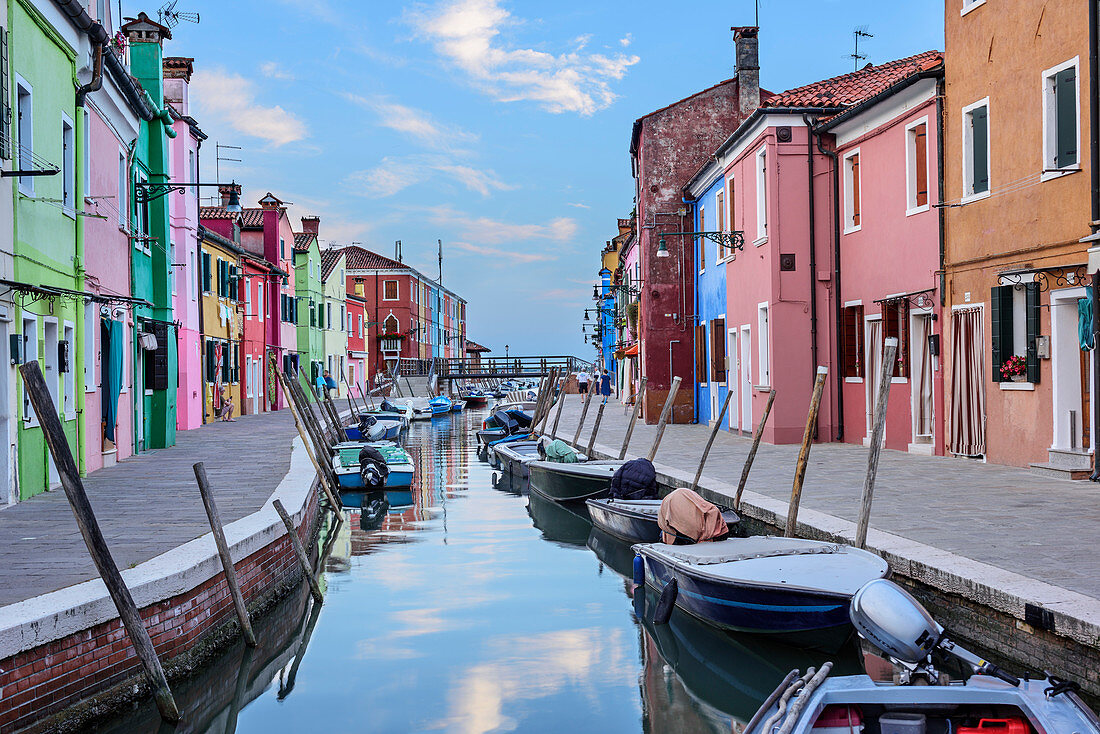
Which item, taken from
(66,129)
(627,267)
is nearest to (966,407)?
(66,129)

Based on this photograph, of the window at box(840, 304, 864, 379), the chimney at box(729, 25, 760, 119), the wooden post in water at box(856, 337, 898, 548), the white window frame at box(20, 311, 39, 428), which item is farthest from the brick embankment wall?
the chimney at box(729, 25, 760, 119)

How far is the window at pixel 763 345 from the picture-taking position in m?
20.4

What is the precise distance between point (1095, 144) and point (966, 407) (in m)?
4.28

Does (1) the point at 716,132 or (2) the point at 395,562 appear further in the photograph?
(1) the point at 716,132

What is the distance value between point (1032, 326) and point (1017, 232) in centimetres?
128

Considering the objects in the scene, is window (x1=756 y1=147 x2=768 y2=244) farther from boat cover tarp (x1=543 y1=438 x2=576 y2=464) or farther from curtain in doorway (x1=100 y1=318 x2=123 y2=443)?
curtain in doorway (x1=100 y1=318 x2=123 y2=443)

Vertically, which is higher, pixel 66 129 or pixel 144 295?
pixel 66 129

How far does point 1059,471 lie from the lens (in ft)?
41.9

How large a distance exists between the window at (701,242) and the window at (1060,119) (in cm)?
1353

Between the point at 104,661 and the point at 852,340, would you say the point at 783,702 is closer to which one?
the point at 104,661

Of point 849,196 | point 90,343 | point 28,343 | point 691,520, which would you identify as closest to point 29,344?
point 28,343

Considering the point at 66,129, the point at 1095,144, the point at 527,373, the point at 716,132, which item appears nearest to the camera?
the point at 1095,144

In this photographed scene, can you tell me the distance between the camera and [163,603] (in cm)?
703

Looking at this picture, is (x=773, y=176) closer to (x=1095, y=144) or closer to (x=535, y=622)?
(x=1095, y=144)
